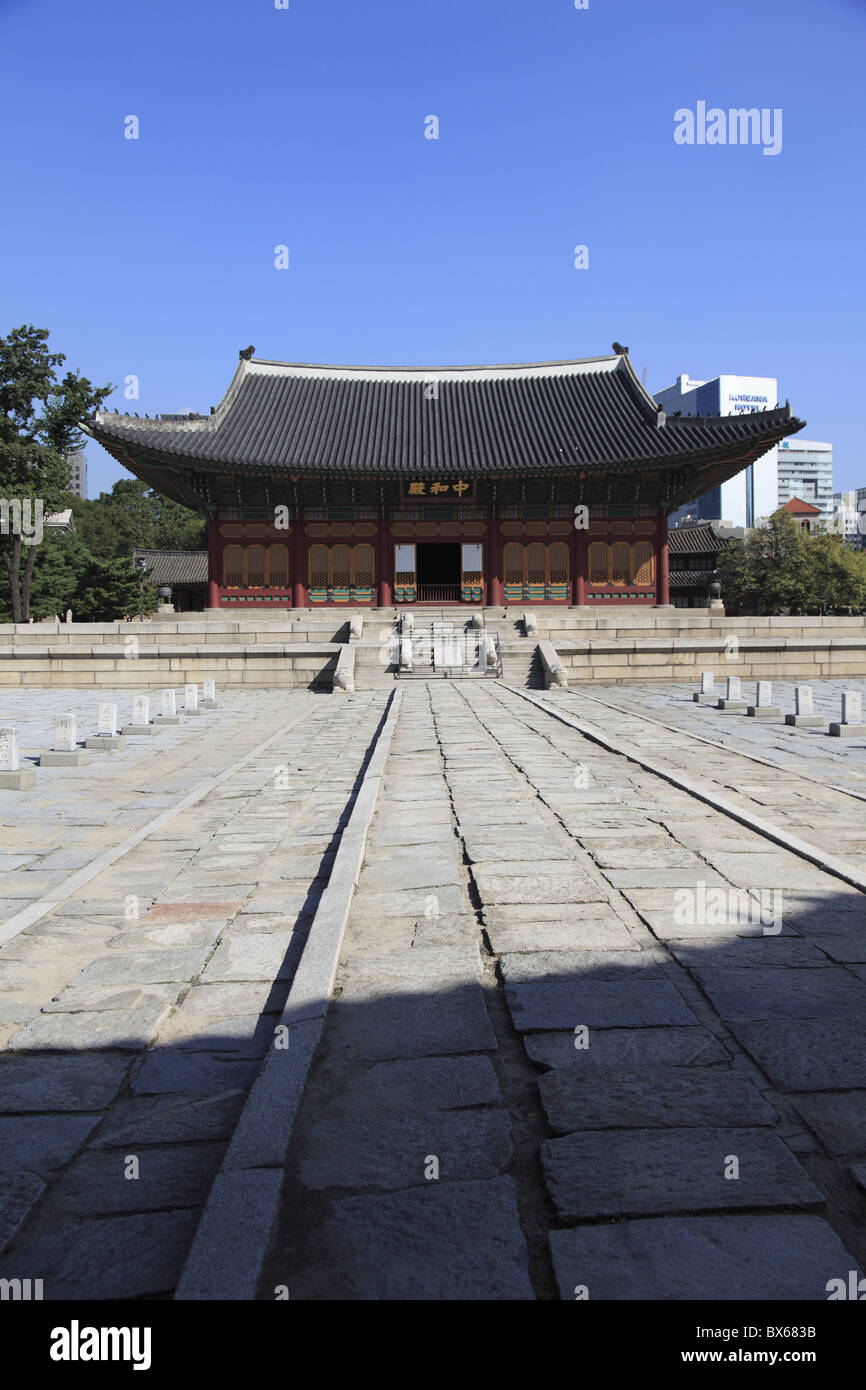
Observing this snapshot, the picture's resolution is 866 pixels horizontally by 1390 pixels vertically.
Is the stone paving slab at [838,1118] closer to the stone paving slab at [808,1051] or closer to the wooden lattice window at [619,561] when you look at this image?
the stone paving slab at [808,1051]

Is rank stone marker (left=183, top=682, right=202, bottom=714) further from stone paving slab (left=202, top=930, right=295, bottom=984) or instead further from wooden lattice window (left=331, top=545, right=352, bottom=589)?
wooden lattice window (left=331, top=545, right=352, bottom=589)

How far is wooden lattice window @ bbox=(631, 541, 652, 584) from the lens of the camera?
25.6m

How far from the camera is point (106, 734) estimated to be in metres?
10.1

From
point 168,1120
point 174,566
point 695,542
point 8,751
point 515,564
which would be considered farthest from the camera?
point 695,542

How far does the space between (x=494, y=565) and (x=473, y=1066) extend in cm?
2339

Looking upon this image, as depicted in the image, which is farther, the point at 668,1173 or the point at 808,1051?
the point at 808,1051

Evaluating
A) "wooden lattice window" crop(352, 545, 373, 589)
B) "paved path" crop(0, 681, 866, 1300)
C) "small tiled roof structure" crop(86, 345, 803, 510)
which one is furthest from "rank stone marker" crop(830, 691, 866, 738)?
"wooden lattice window" crop(352, 545, 373, 589)

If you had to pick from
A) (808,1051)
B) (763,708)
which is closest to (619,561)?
(763,708)

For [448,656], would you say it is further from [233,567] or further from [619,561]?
[233,567]

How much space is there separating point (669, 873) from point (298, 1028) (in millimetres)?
2321

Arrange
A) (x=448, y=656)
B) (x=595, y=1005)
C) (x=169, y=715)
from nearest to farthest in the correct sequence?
1. (x=595, y=1005)
2. (x=169, y=715)
3. (x=448, y=656)

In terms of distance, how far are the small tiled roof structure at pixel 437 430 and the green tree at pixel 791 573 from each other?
16.2 meters

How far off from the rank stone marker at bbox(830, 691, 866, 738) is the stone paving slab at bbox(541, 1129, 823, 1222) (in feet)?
27.8
